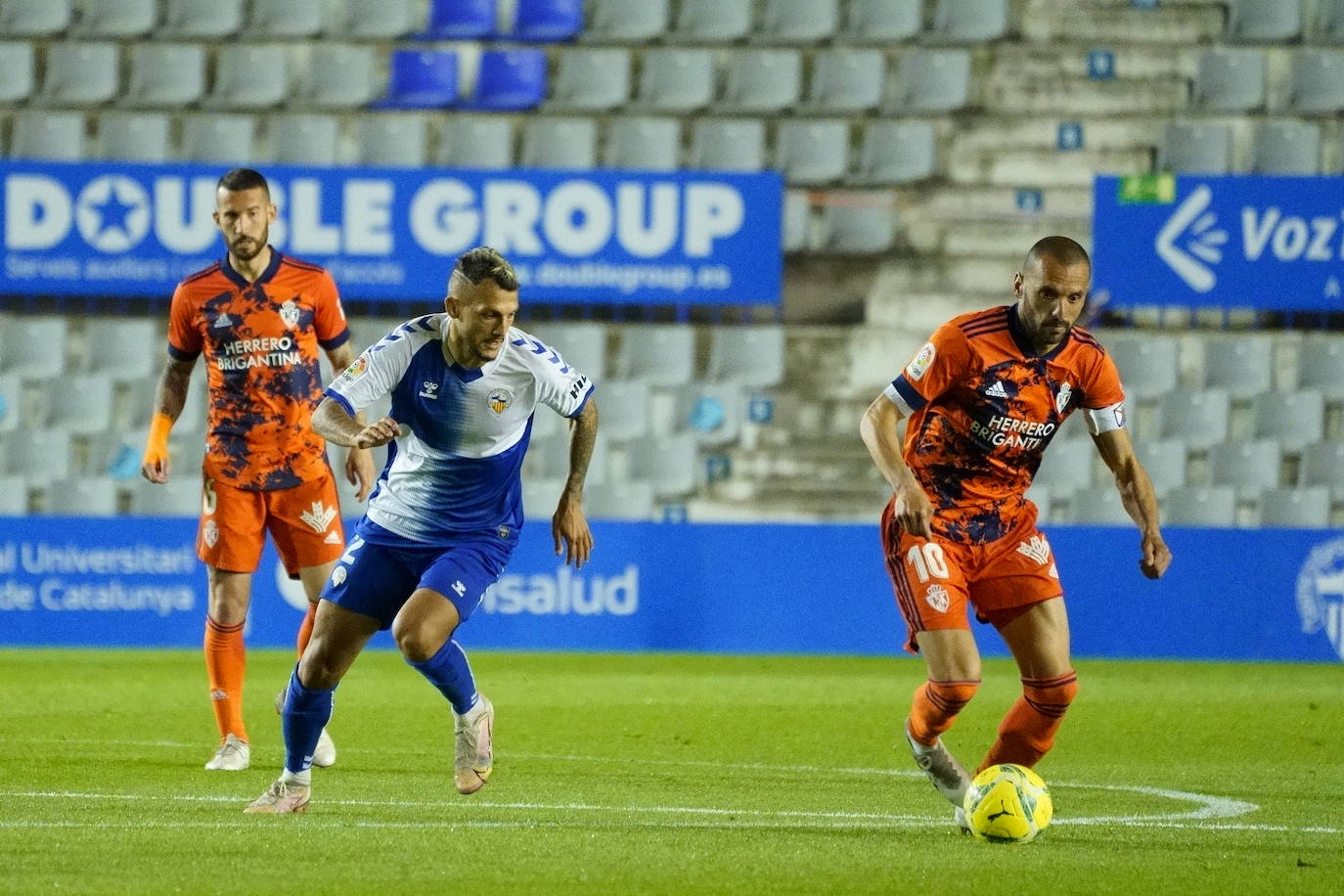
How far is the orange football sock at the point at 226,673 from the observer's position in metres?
8.05

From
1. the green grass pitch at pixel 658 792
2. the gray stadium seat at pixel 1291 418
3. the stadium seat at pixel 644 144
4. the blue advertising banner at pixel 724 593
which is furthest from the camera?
the stadium seat at pixel 644 144

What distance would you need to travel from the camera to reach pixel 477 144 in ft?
58.1

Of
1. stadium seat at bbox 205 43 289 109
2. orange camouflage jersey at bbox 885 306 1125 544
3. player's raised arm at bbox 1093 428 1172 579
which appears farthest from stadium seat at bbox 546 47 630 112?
player's raised arm at bbox 1093 428 1172 579

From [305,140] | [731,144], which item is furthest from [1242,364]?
[305,140]

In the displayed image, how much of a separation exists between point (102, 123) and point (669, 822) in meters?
12.9

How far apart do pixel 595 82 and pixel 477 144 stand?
1.22 metres

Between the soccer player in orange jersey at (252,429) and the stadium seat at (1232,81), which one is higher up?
the stadium seat at (1232,81)

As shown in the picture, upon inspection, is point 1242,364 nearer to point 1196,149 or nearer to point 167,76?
point 1196,149

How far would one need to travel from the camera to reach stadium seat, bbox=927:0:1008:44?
60.2 feet

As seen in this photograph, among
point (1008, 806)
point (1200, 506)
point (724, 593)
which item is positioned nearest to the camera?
point (1008, 806)

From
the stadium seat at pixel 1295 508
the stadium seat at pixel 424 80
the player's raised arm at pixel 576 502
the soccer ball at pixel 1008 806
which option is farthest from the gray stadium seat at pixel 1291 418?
the soccer ball at pixel 1008 806

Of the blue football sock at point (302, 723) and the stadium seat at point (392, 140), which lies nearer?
the blue football sock at point (302, 723)

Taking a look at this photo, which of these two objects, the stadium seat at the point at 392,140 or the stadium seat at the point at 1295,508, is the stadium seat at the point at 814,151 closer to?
the stadium seat at the point at 392,140

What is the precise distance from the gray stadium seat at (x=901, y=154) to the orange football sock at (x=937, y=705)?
38.8 feet
